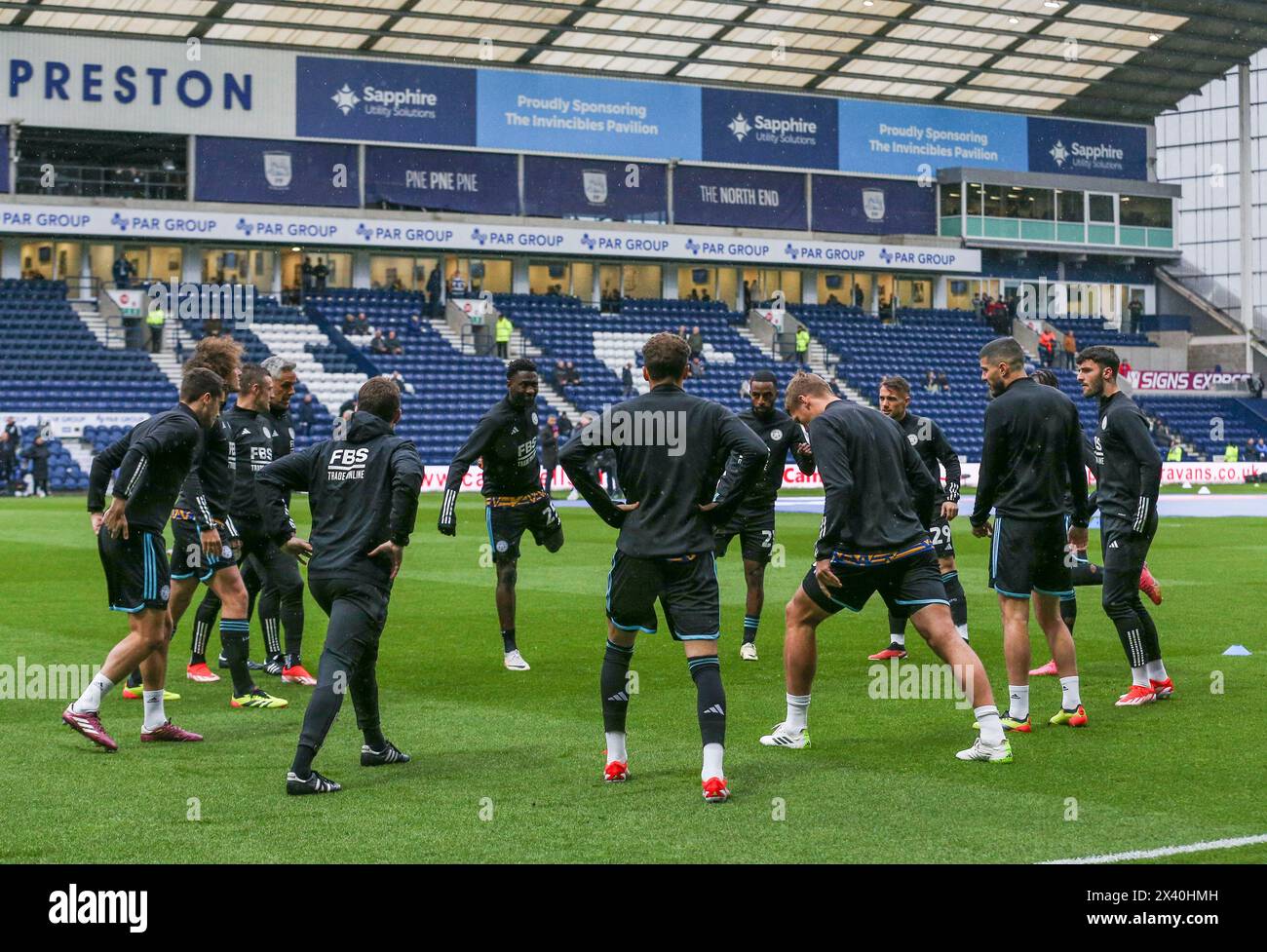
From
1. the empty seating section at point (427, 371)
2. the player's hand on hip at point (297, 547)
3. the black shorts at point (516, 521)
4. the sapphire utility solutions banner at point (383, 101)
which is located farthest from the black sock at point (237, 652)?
the sapphire utility solutions banner at point (383, 101)

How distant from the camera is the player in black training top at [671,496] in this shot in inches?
314

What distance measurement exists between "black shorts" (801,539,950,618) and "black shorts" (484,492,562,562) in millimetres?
4298

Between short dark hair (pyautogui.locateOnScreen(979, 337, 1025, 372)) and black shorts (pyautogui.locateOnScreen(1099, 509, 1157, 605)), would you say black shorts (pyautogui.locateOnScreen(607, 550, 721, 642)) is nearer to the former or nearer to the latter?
short dark hair (pyautogui.locateOnScreen(979, 337, 1025, 372))

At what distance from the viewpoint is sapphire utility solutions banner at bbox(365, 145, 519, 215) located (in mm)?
53438

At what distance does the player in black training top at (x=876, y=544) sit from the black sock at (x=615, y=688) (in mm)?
1018

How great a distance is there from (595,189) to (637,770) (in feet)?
163

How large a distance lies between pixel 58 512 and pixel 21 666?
874 inches

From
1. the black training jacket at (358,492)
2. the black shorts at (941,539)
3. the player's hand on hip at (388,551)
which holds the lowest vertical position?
the black shorts at (941,539)

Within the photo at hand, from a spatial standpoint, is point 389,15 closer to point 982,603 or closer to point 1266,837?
point 982,603

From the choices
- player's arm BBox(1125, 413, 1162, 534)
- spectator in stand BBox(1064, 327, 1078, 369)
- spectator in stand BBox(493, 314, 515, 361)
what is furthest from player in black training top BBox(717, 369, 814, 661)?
spectator in stand BBox(1064, 327, 1078, 369)

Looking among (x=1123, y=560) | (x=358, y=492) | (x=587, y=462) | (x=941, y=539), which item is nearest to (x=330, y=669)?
(x=358, y=492)

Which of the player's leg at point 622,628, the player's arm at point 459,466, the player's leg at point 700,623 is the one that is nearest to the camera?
the player's leg at point 700,623

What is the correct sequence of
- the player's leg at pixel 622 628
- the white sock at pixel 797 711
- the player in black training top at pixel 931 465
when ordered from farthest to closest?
the player in black training top at pixel 931 465, the white sock at pixel 797 711, the player's leg at pixel 622 628

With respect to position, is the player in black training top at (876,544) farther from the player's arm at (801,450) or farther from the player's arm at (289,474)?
the player's arm at (801,450)
